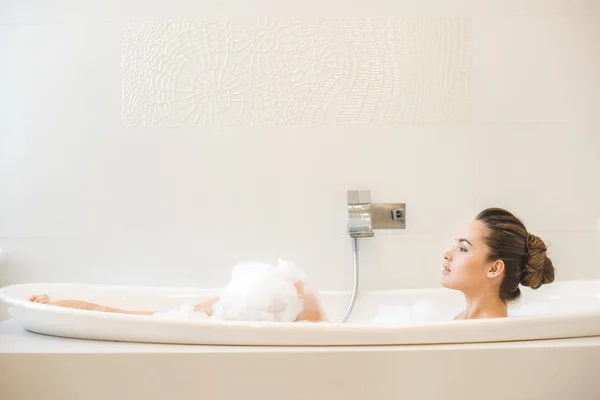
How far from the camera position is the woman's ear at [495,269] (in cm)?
207

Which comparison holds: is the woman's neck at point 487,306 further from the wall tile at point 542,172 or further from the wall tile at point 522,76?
the wall tile at point 522,76

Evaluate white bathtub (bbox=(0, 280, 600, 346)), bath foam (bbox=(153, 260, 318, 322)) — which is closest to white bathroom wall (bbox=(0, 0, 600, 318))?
bath foam (bbox=(153, 260, 318, 322))

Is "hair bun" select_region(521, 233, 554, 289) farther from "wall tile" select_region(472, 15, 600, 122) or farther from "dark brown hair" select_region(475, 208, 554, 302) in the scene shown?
"wall tile" select_region(472, 15, 600, 122)

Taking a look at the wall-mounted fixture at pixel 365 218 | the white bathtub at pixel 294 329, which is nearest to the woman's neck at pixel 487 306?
the white bathtub at pixel 294 329

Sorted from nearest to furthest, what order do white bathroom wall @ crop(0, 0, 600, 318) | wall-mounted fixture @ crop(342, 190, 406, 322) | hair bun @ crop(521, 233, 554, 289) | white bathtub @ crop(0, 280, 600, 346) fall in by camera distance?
white bathtub @ crop(0, 280, 600, 346)
hair bun @ crop(521, 233, 554, 289)
wall-mounted fixture @ crop(342, 190, 406, 322)
white bathroom wall @ crop(0, 0, 600, 318)

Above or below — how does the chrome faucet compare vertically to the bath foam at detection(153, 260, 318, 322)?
above

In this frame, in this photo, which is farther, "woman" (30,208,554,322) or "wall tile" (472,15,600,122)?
"wall tile" (472,15,600,122)

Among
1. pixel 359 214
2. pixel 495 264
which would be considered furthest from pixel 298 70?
pixel 495 264

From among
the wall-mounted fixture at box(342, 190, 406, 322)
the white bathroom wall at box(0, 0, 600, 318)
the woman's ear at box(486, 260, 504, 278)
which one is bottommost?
the woman's ear at box(486, 260, 504, 278)

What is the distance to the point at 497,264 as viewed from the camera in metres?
2.07

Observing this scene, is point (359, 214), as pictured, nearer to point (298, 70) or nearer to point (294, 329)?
point (298, 70)

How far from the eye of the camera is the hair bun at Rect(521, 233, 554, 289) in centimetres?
204

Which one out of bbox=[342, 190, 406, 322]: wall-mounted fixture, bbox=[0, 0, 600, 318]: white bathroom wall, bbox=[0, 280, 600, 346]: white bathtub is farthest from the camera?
bbox=[0, 0, 600, 318]: white bathroom wall

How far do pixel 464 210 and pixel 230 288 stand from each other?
3.94 feet
